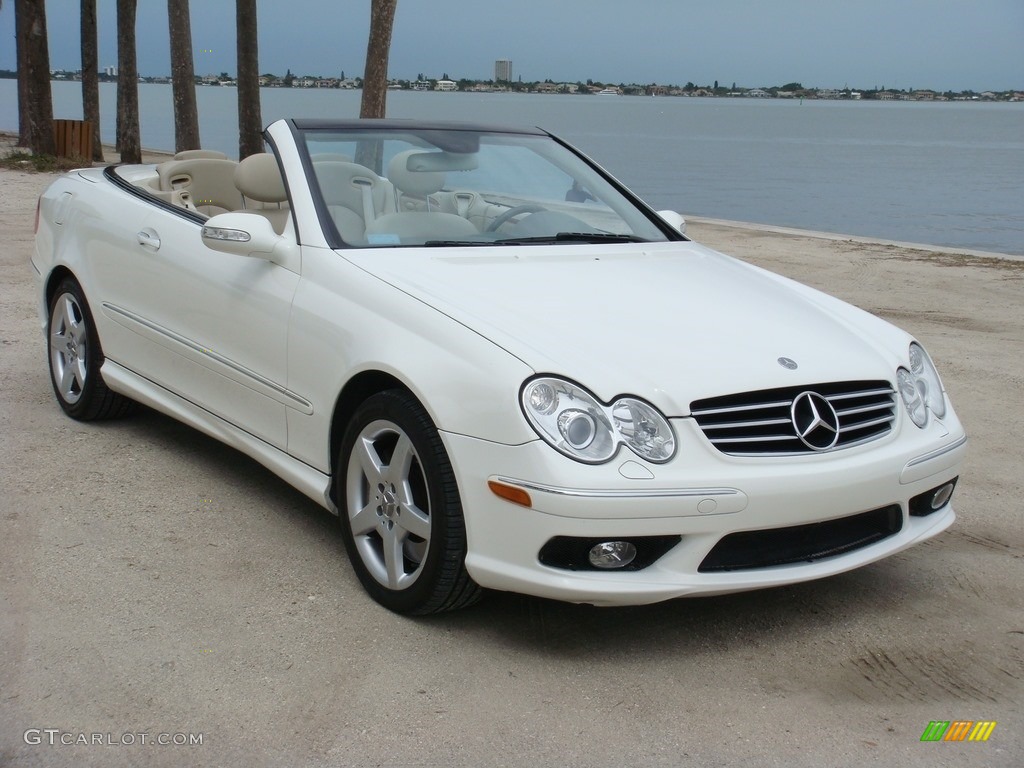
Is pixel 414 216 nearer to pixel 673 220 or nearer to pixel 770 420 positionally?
pixel 673 220

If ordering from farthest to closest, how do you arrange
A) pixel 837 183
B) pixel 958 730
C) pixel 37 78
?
pixel 837 183 → pixel 37 78 → pixel 958 730

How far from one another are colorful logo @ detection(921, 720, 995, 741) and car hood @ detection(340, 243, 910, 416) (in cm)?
101

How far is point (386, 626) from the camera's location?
3766 millimetres

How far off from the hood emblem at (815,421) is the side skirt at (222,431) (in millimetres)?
1548

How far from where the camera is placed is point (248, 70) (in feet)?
66.4

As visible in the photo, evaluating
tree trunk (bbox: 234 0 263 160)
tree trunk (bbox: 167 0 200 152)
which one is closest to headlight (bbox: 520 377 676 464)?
tree trunk (bbox: 234 0 263 160)

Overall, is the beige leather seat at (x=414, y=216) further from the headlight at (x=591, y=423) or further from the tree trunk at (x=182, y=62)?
the tree trunk at (x=182, y=62)

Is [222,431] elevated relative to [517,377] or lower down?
lower down

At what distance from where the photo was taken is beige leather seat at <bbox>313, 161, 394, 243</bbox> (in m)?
4.39

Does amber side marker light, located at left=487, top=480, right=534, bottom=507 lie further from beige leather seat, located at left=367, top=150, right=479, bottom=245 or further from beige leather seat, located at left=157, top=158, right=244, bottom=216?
beige leather seat, located at left=157, top=158, right=244, bottom=216

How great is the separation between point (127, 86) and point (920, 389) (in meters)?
22.4

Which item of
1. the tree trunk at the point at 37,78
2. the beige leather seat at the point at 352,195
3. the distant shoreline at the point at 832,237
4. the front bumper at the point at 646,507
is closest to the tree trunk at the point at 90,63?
the tree trunk at the point at 37,78

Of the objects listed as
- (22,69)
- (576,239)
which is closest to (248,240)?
(576,239)
